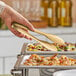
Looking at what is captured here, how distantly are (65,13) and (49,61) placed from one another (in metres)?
2.57

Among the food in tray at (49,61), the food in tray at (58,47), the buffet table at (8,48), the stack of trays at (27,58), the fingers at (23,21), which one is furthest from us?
the buffet table at (8,48)

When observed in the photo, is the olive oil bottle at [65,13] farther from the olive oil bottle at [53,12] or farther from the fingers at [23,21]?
the fingers at [23,21]

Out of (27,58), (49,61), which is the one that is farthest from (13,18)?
(49,61)

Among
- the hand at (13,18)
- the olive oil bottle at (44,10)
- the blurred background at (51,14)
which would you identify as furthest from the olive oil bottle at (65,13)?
the hand at (13,18)

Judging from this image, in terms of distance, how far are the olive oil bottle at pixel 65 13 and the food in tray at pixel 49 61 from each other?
240cm

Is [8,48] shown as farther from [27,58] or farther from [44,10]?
[27,58]

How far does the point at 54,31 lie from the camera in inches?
159

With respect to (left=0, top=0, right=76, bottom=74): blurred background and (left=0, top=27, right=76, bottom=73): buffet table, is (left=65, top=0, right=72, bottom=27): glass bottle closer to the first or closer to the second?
(left=0, top=0, right=76, bottom=74): blurred background

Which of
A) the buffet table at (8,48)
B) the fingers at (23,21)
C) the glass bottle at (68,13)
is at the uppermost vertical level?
the glass bottle at (68,13)

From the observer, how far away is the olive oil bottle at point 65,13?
14.2ft

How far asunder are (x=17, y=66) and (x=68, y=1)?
2.80 metres

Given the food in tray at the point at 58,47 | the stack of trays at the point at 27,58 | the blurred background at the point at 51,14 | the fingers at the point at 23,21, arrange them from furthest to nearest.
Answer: the blurred background at the point at 51,14 → the food in tray at the point at 58,47 → the fingers at the point at 23,21 → the stack of trays at the point at 27,58

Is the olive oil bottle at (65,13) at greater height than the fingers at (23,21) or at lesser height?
greater

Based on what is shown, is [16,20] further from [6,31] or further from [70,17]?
[70,17]
